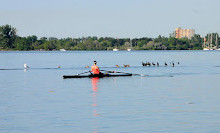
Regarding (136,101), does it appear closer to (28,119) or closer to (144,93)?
(144,93)

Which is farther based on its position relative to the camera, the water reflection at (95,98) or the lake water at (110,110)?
the water reflection at (95,98)

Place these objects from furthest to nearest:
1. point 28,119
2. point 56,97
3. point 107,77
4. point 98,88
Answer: point 107,77 → point 98,88 → point 56,97 → point 28,119

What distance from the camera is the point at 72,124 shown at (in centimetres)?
2783

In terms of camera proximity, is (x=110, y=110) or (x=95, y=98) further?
(x=95, y=98)

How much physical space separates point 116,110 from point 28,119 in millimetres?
6530

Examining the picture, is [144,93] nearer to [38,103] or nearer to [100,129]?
[38,103]

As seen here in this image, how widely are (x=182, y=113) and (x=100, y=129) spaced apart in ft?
24.8

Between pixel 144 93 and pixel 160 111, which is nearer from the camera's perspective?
pixel 160 111

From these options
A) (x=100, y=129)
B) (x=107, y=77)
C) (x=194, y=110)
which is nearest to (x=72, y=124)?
(x=100, y=129)

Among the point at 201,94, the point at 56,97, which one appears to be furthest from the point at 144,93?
the point at 56,97

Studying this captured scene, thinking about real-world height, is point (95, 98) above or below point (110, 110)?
below

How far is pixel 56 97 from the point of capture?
42344 mm

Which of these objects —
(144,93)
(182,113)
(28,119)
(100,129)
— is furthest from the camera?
(144,93)

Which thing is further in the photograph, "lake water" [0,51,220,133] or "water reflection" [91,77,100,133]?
"water reflection" [91,77,100,133]
